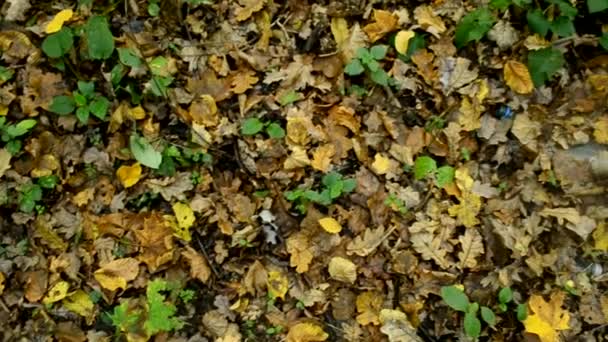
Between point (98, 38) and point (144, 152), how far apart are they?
0.63 metres

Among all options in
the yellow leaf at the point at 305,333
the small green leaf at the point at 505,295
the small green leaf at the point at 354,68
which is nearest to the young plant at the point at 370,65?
the small green leaf at the point at 354,68

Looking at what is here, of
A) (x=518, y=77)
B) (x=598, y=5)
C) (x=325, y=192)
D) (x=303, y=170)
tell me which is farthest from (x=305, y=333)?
(x=598, y=5)

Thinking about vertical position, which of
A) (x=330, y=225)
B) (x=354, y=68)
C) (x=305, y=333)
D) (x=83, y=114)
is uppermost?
(x=354, y=68)

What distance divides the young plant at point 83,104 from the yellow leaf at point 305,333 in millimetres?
1490

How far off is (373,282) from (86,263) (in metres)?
1.47

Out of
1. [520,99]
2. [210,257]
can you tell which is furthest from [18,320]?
[520,99]

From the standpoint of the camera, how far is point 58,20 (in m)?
3.56

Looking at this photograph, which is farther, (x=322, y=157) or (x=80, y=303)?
(x=322, y=157)

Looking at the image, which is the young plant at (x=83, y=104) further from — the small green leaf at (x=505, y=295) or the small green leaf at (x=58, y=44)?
the small green leaf at (x=505, y=295)

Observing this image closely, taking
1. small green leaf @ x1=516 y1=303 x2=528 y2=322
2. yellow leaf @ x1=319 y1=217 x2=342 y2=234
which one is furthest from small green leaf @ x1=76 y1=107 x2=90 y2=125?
small green leaf @ x1=516 y1=303 x2=528 y2=322

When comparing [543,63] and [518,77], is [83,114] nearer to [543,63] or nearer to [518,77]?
[518,77]

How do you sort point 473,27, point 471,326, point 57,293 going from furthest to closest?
point 473,27 < point 57,293 < point 471,326

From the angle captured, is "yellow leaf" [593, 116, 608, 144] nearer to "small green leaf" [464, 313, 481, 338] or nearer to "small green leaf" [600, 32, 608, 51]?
"small green leaf" [600, 32, 608, 51]

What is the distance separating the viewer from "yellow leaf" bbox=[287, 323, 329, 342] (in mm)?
3299
